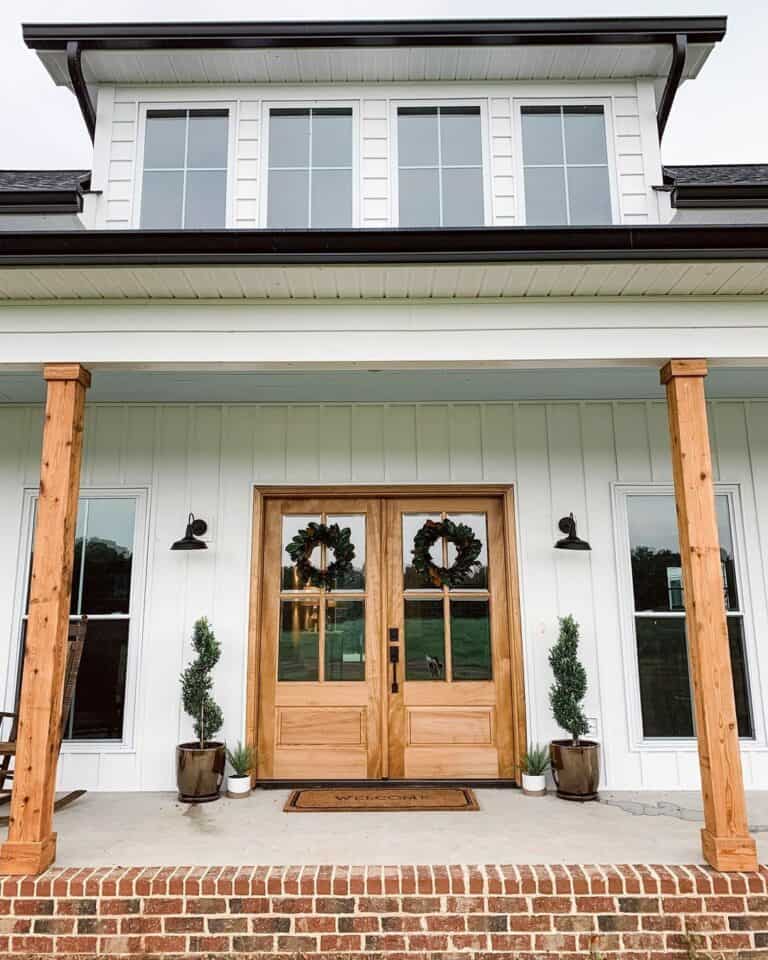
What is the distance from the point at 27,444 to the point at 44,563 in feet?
7.14

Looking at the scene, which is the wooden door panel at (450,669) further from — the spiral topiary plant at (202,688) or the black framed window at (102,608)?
the black framed window at (102,608)

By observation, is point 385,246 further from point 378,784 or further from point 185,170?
point 378,784

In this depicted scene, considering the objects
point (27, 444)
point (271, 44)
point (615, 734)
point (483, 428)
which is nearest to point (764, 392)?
point (483, 428)

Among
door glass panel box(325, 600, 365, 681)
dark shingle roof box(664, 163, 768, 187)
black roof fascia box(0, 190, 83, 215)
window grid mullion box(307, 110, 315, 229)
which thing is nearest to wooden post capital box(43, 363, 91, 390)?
black roof fascia box(0, 190, 83, 215)

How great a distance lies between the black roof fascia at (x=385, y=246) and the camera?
2.91 m

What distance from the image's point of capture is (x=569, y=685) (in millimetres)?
4379

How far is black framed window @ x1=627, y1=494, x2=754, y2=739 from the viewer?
459cm

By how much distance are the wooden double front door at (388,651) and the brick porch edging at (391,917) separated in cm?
175

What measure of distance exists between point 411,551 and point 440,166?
8.71ft

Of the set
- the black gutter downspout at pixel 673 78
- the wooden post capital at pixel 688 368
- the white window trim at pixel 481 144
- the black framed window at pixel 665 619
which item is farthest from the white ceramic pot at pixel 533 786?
the black gutter downspout at pixel 673 78

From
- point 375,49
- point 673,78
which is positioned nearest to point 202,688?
point 375,49

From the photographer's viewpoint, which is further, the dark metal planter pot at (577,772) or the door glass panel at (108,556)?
the door glass panel at (108,556)

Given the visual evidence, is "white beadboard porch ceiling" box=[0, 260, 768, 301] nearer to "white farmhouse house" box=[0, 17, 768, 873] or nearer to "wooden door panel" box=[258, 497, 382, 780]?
"white farmhouse house" box=[0, 17, 768, 873]

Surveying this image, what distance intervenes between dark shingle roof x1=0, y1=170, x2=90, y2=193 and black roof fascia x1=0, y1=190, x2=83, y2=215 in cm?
46
